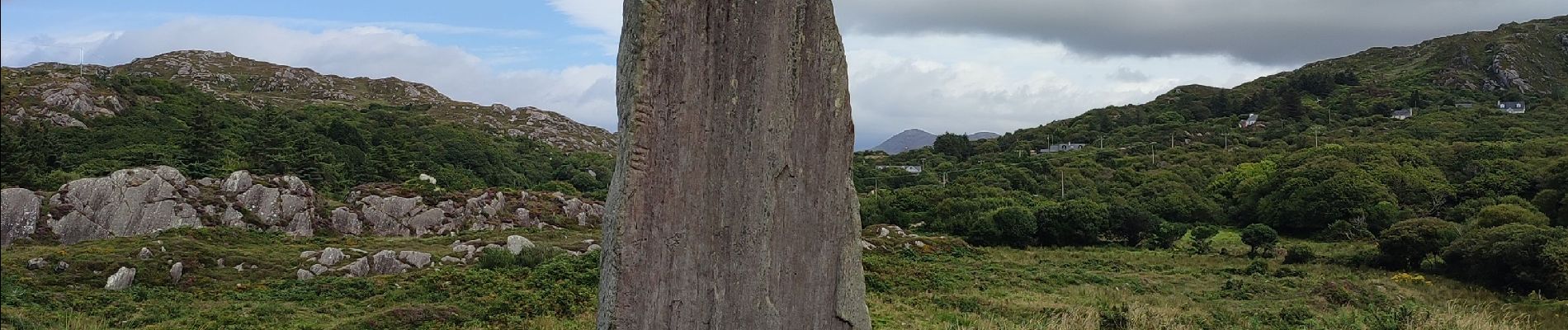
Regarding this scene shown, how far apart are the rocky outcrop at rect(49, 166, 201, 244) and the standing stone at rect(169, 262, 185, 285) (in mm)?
6489

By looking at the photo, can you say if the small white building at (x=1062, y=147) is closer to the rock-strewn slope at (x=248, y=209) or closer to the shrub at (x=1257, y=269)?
the shrub at (x=1257, y=269)

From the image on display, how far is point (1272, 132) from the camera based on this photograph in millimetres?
90062

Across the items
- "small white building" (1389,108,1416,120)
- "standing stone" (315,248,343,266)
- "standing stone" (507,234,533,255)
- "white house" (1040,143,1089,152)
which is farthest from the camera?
"white house" (1040,143,1089,152)

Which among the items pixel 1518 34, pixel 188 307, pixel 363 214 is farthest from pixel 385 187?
pixel 1518 34

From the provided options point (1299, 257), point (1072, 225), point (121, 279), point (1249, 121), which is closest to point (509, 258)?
point (121, 279)

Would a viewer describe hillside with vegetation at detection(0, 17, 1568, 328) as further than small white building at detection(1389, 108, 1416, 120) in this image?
No

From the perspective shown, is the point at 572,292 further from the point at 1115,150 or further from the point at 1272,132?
the point at 1272,132

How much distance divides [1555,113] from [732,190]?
346 feet

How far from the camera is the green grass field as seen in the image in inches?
527

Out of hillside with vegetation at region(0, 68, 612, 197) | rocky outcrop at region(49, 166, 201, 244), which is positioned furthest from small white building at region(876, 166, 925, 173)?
rocky outcrop at region(49, 166, 201, 244)

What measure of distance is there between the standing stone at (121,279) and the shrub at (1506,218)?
131ft

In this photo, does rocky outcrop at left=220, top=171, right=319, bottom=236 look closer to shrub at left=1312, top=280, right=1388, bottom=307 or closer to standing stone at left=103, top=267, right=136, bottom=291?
standing stone at left=103, top=267, right=136, bottom=291

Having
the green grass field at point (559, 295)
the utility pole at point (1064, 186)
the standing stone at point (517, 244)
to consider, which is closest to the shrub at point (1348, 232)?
the green grass field at point (559, 295)

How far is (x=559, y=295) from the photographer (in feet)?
50.5
